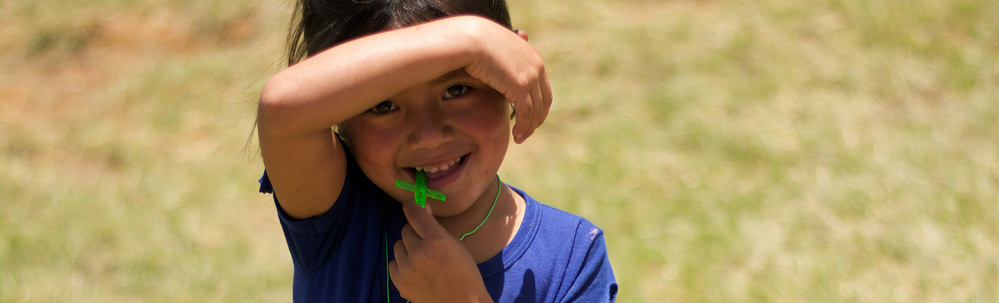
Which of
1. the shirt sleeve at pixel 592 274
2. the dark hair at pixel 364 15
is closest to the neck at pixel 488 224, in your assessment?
the shirt sleeve at pixel 592 274

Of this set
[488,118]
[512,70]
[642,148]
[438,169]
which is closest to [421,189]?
[438,169]

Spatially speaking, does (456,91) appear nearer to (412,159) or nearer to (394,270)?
(412,159)

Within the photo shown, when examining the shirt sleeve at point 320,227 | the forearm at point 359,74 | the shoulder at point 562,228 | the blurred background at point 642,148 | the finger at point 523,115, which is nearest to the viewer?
the forearm at point 359,74

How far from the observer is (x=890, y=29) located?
13.3 ft

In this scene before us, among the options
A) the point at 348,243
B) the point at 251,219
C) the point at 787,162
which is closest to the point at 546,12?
the point at 787,162

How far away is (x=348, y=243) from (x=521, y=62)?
417mm

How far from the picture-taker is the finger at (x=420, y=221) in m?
1.26

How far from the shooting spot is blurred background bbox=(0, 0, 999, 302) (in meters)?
3.10

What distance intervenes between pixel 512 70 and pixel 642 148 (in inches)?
101

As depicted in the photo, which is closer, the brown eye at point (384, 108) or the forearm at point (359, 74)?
the forearm at point (359, 74)

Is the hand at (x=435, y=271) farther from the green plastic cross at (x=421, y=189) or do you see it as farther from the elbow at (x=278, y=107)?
the elbow at (x=278, y=107)

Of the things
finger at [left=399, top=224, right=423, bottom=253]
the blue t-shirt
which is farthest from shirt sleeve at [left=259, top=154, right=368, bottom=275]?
finger at [left=399, top=224, right=423, bottom=253]

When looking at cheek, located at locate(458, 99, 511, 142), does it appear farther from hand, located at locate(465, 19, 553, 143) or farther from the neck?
the neck

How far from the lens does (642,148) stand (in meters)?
3.63
